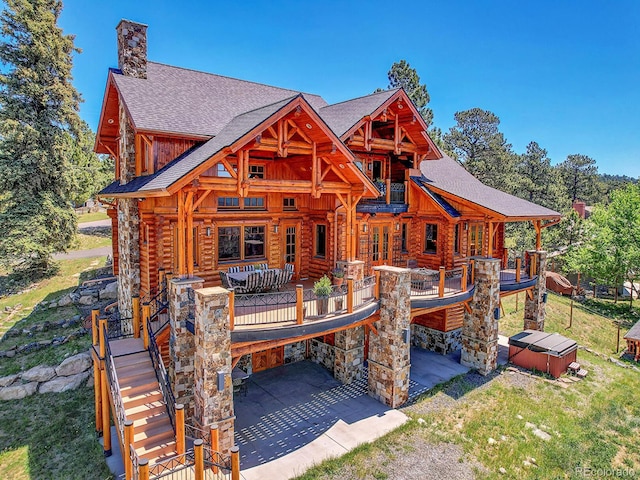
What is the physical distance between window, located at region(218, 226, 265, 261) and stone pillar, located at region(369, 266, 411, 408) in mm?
4861

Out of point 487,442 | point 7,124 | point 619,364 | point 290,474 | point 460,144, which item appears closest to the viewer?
point 290,474

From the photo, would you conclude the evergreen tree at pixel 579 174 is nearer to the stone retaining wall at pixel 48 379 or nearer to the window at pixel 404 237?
the window at pixel 404 237

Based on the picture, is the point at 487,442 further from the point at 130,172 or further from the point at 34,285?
the point at 34,285

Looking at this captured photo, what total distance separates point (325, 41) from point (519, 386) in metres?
25.0

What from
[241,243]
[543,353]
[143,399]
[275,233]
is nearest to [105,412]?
[143,399]

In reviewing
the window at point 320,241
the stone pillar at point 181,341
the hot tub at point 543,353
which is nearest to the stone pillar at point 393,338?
the window at point 320,241

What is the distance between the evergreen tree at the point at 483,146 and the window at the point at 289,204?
30031mm

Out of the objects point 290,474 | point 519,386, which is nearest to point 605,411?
point 519,386

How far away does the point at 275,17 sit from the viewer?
23.7 metres

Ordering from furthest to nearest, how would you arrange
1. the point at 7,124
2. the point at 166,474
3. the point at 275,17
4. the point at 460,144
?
1. the point at 460,144
2. the point at 275,17
3. the point at 7,124
4. the point at 166,474

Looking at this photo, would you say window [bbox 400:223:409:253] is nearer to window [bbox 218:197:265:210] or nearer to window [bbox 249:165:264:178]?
window [bbox 218:197:265:210]

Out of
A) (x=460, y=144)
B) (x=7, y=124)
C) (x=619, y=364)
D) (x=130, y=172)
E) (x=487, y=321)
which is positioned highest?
(x=460, y=144)

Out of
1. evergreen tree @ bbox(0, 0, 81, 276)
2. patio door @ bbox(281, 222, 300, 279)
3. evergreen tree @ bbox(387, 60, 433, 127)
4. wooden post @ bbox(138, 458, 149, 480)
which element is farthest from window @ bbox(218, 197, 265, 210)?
evergreen tree @ bbox(387, 60, 433, 127)
